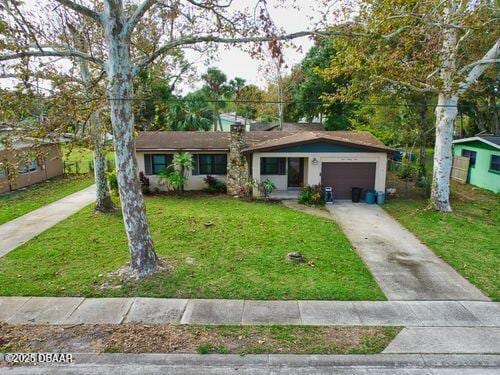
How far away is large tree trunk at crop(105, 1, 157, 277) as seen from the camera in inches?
319

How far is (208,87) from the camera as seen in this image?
3578cm

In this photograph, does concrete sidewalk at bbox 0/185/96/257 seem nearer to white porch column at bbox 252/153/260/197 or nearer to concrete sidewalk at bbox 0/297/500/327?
concrete sidewalk at bbox 0/297/500/327

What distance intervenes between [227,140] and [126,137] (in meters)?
11.2

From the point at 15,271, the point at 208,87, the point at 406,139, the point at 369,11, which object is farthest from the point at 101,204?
the point at 208,87

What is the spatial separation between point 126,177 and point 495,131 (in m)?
28.1

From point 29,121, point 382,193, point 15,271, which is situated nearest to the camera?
point 29,121

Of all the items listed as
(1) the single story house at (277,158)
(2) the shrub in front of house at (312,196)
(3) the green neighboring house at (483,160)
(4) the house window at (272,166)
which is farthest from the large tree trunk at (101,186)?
(3) the green neighboring house at (483,160)

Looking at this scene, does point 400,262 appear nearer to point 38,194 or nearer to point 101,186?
point 101,186

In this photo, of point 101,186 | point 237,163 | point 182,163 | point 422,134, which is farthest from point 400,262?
point 422,134

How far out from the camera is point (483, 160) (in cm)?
1953

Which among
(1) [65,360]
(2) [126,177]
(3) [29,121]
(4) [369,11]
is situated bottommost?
(1) [65,360]

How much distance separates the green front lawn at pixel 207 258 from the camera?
8172mm

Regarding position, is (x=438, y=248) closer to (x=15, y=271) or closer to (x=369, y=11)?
(x=369, y=11)

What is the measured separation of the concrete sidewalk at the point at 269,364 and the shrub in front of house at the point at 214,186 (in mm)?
12659
